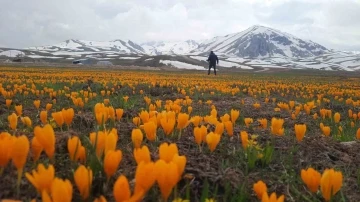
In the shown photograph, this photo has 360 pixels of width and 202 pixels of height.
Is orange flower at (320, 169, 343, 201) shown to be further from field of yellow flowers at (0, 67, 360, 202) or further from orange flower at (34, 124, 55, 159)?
orange flower at (34, 124, 55, 159)

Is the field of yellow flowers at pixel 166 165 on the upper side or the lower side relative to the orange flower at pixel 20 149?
lower

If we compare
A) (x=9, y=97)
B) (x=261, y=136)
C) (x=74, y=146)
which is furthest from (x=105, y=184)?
(x=9, y=97)

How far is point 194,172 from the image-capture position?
2285mm

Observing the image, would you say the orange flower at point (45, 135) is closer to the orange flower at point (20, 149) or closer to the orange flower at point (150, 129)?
the orange flower at point (20, 149)

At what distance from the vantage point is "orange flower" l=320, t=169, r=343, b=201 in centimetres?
174

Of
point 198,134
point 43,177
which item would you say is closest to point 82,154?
point 43,177

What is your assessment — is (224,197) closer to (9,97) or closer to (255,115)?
(255,115)

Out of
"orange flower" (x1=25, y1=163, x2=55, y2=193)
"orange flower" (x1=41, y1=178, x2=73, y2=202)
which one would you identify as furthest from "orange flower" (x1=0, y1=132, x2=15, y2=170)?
"orange flower" (x1=41, y1=178, x2=73, y2=202)

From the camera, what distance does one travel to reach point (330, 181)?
1768mm

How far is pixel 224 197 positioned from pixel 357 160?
2.07m

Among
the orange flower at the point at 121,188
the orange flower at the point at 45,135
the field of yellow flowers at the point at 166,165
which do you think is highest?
the orange flower at the point at 45,135

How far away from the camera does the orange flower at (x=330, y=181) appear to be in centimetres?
→ 174

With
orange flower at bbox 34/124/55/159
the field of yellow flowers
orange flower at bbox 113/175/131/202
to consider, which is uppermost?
orange flower at bbox 34/124/55/159

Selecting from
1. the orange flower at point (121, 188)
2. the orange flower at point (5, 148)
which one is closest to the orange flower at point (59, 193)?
the orange flower at point (121, 188)
